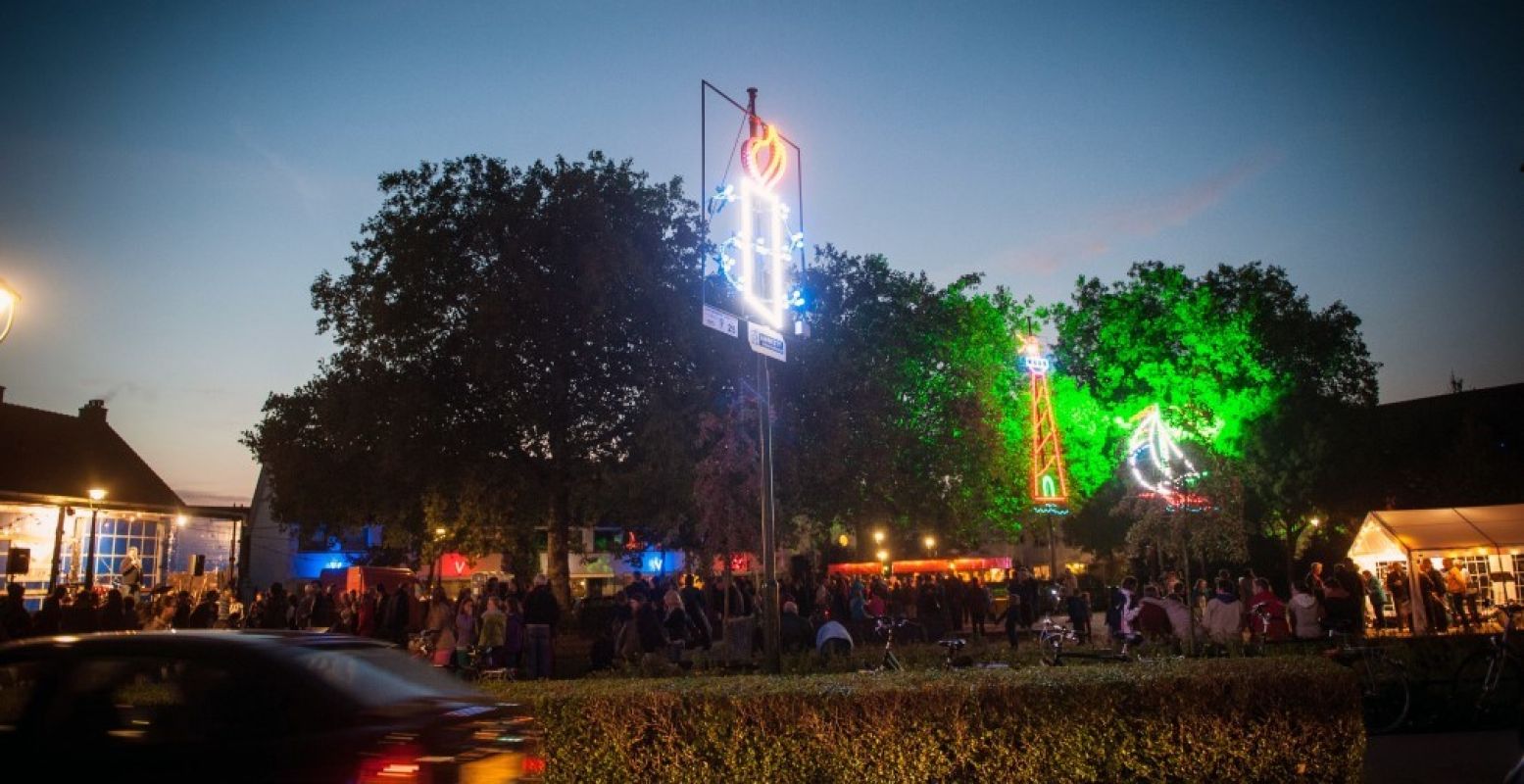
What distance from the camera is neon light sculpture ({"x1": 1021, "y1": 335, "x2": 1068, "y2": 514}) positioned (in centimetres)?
3272

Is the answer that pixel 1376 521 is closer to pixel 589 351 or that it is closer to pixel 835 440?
pixel 835 440

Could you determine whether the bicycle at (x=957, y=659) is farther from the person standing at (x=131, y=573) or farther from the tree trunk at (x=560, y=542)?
the tree trunk at (x=560, y=542)

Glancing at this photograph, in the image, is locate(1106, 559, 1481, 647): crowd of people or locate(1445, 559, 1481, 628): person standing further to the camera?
locate(1445, 559, 1481, 628): person standing

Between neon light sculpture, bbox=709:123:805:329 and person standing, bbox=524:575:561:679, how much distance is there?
21.3 feet

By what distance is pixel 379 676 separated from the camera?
5082 mm

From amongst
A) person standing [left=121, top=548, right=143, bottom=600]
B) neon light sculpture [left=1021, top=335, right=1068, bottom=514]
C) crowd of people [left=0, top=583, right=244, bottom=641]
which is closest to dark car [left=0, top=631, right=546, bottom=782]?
crowd of people [left=0, top=583, right=244, bottom=641]

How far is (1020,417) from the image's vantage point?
3778 cm

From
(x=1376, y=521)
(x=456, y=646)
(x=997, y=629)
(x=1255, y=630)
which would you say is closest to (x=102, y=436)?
(x=456, y=646)

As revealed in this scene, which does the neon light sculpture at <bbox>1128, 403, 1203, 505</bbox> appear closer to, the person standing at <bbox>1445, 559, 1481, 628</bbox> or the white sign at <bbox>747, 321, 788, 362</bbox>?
the person standing at <bbox>1445, 559, 1481, 628</bbox>

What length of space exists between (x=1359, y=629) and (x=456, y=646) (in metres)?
15.8

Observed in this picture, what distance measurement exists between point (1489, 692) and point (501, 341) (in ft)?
74.8

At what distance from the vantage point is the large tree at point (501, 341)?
27062 millimetres

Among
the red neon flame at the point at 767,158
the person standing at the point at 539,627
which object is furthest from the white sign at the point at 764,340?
the person standing at the point at 539,627

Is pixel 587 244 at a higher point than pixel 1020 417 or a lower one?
higher
